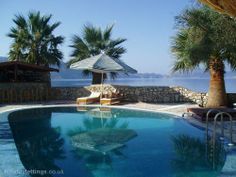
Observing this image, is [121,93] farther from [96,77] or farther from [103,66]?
[96,77]

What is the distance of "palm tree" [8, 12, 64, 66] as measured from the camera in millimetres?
22438

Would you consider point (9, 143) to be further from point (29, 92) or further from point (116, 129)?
point (29, 92)

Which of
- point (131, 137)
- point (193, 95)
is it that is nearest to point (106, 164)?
point (131, 137)

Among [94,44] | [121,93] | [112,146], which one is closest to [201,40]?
[112,146]

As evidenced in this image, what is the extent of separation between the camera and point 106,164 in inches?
299

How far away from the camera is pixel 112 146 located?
945 centimetres

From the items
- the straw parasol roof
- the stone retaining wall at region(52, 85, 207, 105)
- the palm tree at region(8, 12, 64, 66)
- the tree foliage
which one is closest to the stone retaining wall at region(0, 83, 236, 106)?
the stone retaining wall at region(52, 85, 207, 105)

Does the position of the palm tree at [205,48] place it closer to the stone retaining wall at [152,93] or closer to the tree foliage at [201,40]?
the tree foliage at [201,40]

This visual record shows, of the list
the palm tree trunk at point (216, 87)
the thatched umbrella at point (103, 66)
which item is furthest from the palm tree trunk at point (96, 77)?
the palm tree trunk at point (216, 87)

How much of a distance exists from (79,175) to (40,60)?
1694 cm

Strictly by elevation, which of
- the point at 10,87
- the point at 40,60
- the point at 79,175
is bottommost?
the point at 79,175

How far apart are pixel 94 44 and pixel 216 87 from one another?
397 inches

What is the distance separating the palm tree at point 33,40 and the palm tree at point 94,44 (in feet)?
4.75

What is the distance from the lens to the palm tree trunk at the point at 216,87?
52.2ft
